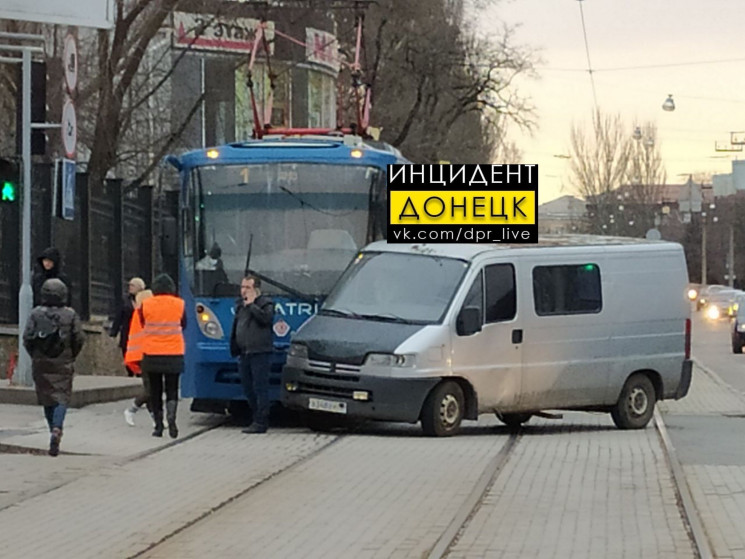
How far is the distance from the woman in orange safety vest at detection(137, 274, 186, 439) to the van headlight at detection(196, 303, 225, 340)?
154cm

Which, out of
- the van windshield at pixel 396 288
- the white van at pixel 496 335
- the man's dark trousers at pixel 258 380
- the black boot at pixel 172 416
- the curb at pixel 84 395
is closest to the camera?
the black boot at pixel 172 416

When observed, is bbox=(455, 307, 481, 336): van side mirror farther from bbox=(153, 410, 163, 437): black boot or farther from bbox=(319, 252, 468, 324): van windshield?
bbox=(153, 410, 163, 437): black boot

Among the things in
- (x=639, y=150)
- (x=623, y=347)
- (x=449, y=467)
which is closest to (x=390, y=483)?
(x=449, y=467)

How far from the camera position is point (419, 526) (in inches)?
424

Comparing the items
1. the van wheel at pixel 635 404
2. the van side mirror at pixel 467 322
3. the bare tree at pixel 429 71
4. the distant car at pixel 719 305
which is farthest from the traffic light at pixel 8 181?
the distant car at pixel 719 305

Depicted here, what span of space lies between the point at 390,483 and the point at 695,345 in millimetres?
46407

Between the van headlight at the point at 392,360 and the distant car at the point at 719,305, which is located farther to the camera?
the distant car at the point at 719,305

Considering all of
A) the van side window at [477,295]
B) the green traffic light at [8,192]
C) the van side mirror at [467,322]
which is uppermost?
the green traffic light at [8,192]

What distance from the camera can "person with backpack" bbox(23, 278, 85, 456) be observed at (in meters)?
14.9

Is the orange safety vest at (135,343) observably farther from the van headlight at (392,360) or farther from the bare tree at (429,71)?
the bare tree at (429,71)

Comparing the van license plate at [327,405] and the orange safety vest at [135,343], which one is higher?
the orange safety vest at [135,343]

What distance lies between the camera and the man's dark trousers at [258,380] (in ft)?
57.9

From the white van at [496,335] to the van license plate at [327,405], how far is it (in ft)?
0.05

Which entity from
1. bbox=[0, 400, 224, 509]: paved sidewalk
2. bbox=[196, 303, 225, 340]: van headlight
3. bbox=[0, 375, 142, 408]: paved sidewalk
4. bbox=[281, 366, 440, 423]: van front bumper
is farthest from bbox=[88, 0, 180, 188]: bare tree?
bbox=[281, 366, 440, 423]: van front bumper
